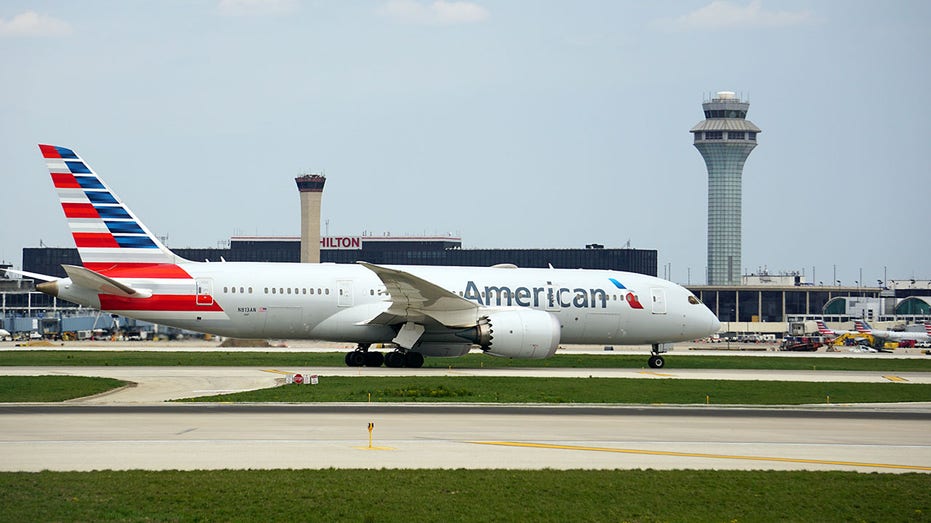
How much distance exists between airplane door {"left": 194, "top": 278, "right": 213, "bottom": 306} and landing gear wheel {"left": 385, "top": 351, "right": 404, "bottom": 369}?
663 centimetres

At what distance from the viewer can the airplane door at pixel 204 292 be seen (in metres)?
38.3

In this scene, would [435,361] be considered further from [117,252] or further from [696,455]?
[696,455]

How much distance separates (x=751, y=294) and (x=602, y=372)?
444 ft

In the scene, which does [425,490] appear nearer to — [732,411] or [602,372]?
[732,411]

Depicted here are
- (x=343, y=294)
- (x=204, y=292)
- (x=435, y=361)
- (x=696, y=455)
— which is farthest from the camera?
(x=435, y=361)

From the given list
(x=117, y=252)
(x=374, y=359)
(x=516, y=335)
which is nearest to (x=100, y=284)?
(x=117, y=252)

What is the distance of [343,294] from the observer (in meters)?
39.9

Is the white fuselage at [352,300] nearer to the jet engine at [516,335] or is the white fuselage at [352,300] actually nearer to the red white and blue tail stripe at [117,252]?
the red white and blue tail stripe at [117,252]

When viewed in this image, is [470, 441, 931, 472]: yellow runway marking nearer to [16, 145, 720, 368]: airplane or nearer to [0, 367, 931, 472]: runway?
[0, 367, 931, 472]: runway

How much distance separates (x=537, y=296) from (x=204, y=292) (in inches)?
493

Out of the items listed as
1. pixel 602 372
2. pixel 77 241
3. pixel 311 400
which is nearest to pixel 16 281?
pixel 77 241

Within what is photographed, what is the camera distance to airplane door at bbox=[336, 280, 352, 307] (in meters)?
39.8

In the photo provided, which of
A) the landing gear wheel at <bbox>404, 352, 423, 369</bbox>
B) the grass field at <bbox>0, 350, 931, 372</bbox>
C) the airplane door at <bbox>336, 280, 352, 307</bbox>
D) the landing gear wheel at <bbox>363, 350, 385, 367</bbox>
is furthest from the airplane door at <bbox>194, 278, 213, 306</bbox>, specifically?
the landing gear wheel at <bbox>404, 352, 423, 369</bbox>

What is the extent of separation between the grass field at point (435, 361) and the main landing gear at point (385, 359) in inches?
42.5
